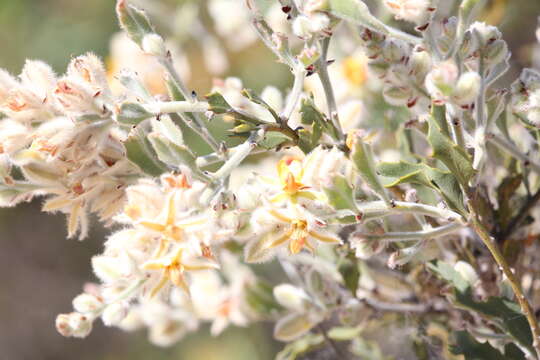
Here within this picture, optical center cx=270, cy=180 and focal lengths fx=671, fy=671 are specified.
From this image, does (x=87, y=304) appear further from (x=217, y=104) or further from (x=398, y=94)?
(x=398, y=94)

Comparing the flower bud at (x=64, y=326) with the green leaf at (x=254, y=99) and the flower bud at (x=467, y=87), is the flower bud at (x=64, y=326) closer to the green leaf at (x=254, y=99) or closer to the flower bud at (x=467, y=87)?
the green leaf at (x=254, y=99)

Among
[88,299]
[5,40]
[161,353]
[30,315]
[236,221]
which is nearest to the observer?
[236,221]

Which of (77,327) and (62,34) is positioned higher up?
(77,327)

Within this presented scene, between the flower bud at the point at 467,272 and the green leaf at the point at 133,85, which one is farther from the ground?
the green leaf at the point at 133,85

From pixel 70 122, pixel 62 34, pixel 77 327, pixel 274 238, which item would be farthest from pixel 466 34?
pixel 62 34

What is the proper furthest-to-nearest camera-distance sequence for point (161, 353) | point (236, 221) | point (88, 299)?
point (161, 353) → point (88, 299) → point (236, 221)

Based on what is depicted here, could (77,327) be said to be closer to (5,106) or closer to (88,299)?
(88,299)

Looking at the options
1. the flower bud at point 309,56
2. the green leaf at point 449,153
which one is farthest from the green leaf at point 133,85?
the green leaf at point 449,153
